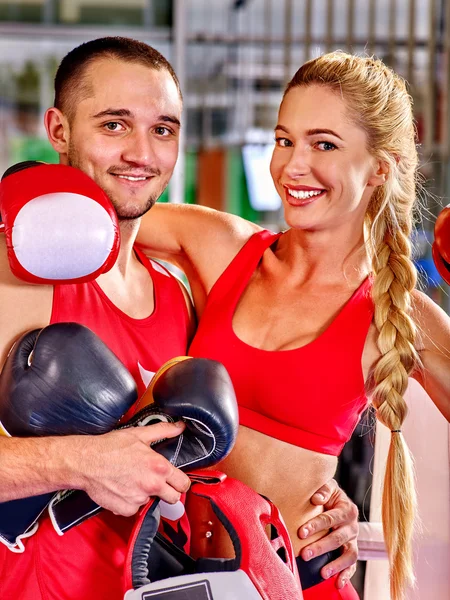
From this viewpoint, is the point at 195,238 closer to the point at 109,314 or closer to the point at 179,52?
the point at 109,314

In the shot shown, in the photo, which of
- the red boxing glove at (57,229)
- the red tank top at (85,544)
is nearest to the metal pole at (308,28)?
the red tank top at (85,544)

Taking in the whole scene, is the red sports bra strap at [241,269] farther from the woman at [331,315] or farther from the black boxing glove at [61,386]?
the black boxing glove at [61,386]

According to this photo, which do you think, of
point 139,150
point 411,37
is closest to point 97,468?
point 139,150

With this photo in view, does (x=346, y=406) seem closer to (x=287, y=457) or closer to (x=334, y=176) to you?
(x=287, y=457)

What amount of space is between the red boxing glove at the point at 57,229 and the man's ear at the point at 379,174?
602 millimetres

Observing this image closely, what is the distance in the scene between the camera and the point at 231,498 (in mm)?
1233

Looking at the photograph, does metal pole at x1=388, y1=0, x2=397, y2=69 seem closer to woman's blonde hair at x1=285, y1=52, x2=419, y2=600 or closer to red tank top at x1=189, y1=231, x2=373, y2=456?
woman's blonde hair at x1=285, y1=52, x2=419, y2=600

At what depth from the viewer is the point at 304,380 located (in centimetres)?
155

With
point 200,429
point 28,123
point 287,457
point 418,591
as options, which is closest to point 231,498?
point 200,429

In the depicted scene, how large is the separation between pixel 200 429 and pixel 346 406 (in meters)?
0.44

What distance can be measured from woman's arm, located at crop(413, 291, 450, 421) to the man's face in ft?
1.89

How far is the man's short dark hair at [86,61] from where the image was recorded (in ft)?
4.99

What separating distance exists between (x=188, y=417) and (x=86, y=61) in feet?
2.33

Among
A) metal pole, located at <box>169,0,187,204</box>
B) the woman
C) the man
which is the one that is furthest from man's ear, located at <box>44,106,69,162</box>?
metal pole, located at <box>169,0,187,204</box>
